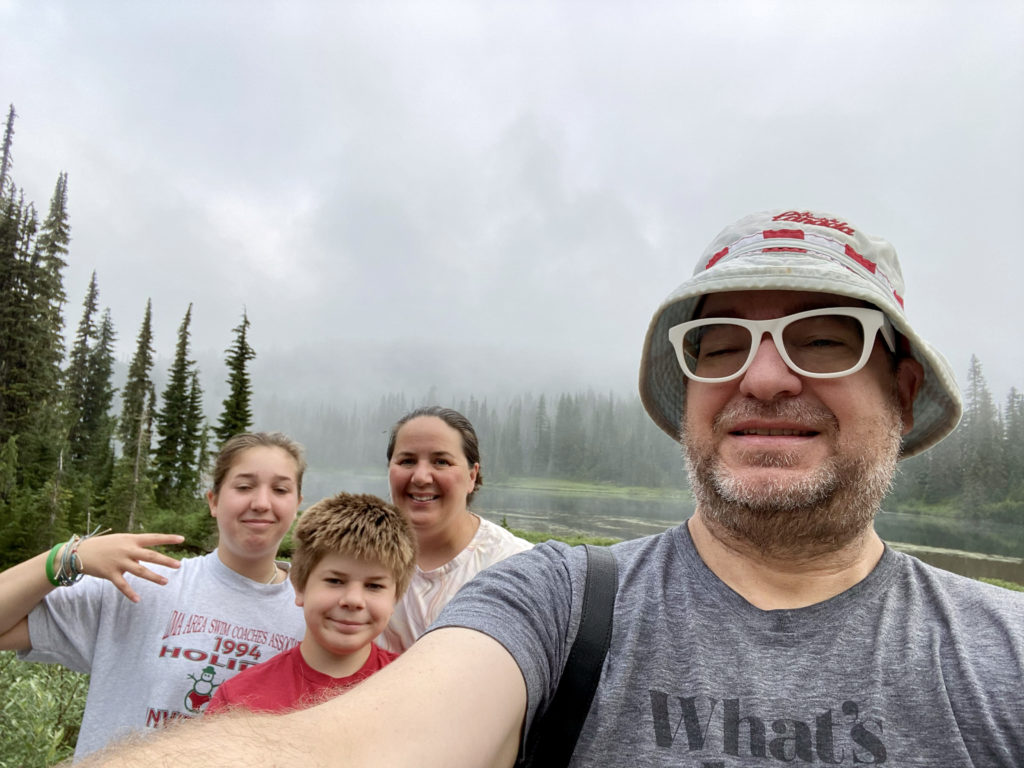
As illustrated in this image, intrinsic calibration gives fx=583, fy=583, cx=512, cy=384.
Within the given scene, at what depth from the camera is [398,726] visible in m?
1.22

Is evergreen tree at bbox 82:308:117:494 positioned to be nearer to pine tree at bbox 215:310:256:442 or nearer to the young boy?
pine tree at bbox 215:310:256:442

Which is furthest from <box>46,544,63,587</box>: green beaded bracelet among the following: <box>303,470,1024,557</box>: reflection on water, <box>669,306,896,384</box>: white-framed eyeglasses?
<box>303,470,1024,557</box>: reflection on water

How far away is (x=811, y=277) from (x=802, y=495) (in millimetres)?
660

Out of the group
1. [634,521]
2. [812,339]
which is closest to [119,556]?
[812,339]

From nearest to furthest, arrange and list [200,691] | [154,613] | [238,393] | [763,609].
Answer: [763,609] → [200,691] → [154,613] → [238,393]

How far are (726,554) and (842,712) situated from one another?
0.51 m

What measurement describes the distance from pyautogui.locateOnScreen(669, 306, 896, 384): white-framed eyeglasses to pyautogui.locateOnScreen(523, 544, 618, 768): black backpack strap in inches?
31.2

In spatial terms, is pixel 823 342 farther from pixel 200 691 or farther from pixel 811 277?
pixel 200 691

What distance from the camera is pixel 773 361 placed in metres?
1.82

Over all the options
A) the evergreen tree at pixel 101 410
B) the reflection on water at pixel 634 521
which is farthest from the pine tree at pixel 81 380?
the reflection on water at pixel 634 521

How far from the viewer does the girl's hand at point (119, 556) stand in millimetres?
2672

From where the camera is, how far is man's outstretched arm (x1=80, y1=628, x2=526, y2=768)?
1062mm

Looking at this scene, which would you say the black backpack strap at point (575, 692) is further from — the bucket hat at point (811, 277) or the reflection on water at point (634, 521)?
the reflection on water at point (634, 521)

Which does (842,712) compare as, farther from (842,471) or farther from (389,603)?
A: (389,603)
